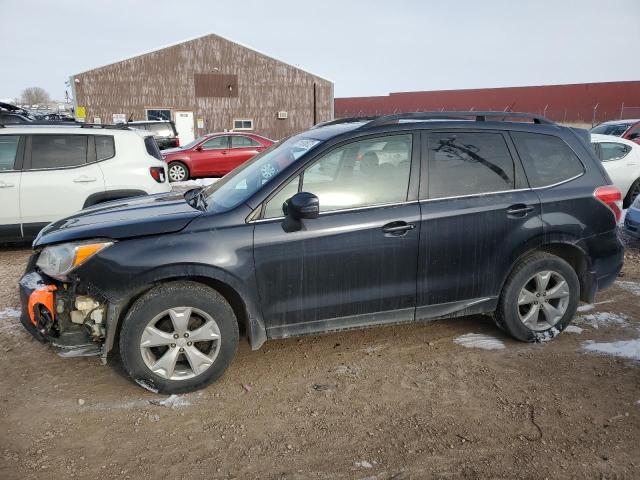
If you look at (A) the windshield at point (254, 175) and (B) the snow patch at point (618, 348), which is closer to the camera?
(A) the windshield at point (254, 175)

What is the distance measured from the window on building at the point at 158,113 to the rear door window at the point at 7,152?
71.2 feet

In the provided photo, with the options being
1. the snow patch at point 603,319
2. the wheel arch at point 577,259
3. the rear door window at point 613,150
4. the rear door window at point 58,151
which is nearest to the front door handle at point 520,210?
the wheel arch at point 577,259

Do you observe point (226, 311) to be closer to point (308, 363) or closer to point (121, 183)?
point (308, 363)

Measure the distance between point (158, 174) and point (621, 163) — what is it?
8.27 meters

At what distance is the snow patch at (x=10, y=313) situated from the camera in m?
4.53

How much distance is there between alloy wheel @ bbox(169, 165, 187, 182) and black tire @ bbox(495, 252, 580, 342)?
39.7 ft

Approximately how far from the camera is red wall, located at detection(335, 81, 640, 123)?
3953cm

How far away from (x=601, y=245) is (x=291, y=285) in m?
2.60

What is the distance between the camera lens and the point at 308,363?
3.72m

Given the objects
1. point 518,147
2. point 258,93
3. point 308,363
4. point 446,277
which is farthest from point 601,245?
point 258,93

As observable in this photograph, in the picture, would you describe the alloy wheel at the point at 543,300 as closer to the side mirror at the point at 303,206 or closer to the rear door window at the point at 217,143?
the side mirror at the point at 303,206

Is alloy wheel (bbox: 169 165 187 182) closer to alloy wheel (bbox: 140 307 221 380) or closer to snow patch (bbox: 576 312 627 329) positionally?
alloy wheel (bbox: 140 307 221 380)

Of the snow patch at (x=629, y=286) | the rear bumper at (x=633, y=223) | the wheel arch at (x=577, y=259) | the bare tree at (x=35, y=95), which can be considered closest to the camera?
the wheel arch at (x=577, y=259)

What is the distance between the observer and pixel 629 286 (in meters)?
5.42
